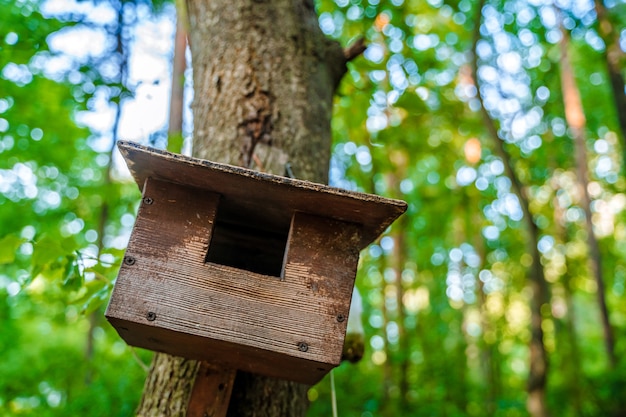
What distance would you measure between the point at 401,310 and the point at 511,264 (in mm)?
6532

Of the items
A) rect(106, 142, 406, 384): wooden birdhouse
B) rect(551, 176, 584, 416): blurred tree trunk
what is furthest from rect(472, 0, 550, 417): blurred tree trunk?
rect(551, 176, 584, 416): blurred tree trunk

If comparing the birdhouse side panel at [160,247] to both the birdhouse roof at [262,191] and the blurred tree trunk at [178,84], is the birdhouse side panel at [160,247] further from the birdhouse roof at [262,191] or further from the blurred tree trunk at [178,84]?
the blurred tree trunk at [178,84]

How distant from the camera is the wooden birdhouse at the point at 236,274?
1.35m

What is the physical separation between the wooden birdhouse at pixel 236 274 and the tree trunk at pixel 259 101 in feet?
0.83

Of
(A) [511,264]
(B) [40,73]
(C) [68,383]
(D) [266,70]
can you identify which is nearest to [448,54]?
(A) [511,264]

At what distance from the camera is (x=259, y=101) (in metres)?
2.02

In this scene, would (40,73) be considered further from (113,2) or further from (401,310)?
(401,310)

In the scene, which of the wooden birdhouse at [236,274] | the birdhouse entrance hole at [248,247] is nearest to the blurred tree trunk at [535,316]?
the birdhouse entrance hole at [248,247]

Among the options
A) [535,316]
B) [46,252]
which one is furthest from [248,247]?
[535,316]

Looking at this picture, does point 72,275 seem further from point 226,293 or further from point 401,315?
point 401,315

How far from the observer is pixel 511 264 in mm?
12109

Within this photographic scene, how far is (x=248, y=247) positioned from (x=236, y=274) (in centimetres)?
40

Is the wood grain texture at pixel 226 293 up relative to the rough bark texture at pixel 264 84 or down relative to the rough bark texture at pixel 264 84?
down

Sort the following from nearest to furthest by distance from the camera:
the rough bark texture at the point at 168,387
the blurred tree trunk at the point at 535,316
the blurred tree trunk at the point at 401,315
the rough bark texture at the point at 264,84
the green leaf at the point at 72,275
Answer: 1. the rough bark texture at the point at 168,387
2. the green leaf at the point at 72,275
3. the rough bark texture at the point at 264,84
4. the blurred tree trunk at the point at 535,316
5. the blurred tree trunk at the point at 401,315
